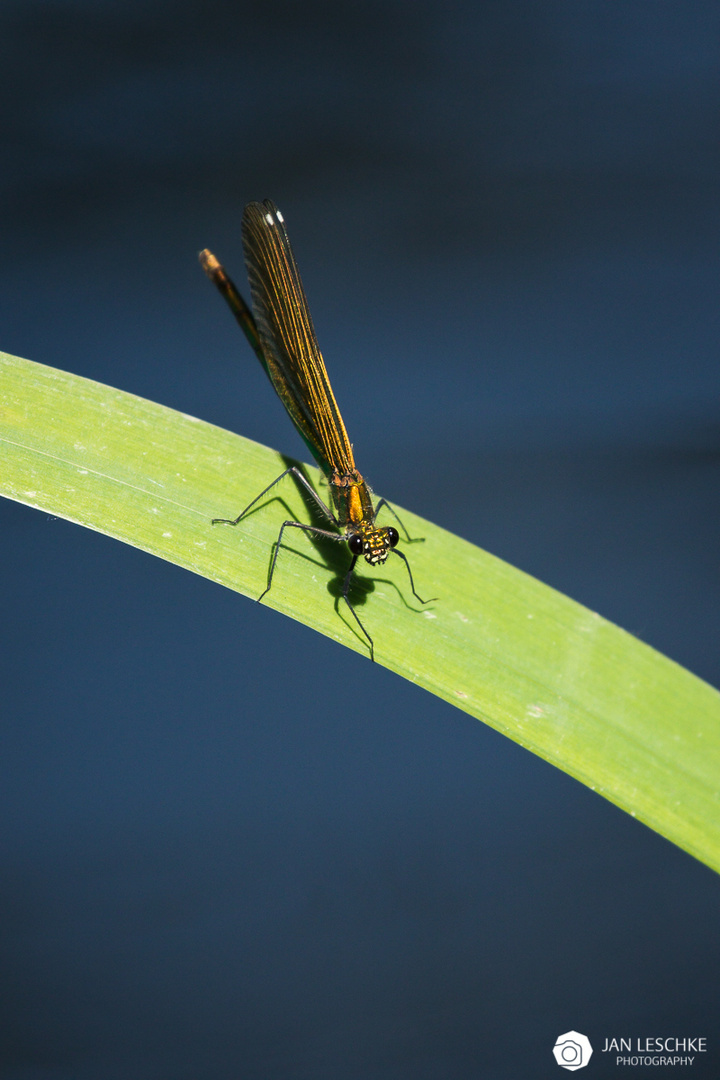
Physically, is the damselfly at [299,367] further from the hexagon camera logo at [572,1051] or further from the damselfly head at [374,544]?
the hexagon camera logo at [572,1051]

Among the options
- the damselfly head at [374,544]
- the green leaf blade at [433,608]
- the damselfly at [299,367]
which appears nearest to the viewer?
the green leaf blade at [433,608]

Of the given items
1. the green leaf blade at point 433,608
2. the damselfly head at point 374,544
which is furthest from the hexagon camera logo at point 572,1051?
the damselfly head at point 374,544

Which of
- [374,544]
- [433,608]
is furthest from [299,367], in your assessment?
[433,608]

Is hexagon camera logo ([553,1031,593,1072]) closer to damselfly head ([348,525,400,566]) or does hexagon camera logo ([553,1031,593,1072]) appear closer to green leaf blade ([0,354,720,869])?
green leaf blade ([0,354,720,869])

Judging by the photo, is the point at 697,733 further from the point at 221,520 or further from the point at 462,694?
the point at 221,520

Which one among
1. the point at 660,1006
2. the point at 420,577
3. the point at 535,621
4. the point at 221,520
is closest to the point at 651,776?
the point at 535,621

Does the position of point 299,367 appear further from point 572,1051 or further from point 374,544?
point 572,1051
